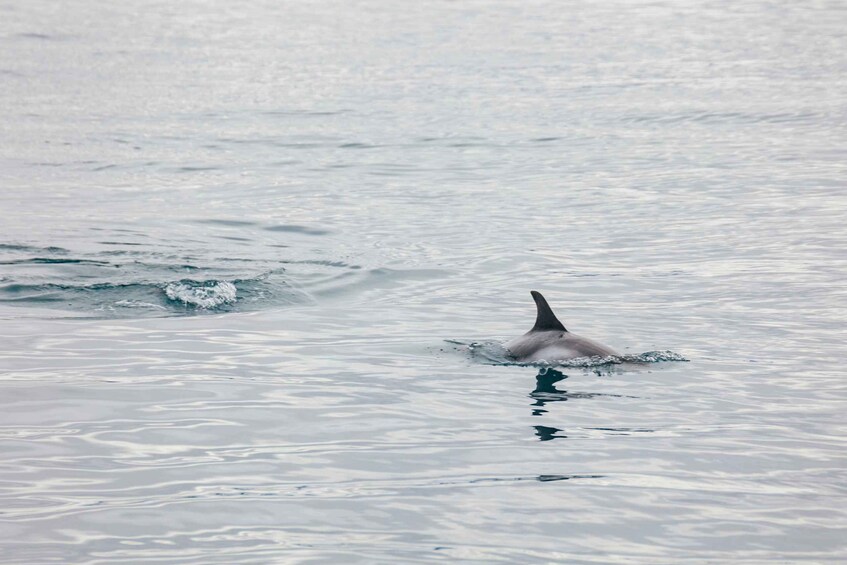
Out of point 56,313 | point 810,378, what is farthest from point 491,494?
point 56,313

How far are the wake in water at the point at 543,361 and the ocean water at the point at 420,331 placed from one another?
81 millimetres

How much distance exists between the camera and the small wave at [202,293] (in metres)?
16.2

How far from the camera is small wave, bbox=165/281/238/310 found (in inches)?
639

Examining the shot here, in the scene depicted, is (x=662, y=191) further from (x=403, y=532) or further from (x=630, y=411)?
(x=403, y=532)

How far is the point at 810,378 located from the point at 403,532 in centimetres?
599

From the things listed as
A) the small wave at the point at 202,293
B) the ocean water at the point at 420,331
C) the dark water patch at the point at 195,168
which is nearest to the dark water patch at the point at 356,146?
the ocean water at the point at 420,331

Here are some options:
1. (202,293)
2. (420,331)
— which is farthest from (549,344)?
(202,293)

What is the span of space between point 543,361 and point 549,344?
8.7 inches

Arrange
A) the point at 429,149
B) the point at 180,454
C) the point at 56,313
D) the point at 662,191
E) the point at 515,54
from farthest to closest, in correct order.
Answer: the point at 515,54, the point at 429,149, the point at 662,191, the point at 56,313, the point at 180,454

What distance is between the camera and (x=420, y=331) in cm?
1495

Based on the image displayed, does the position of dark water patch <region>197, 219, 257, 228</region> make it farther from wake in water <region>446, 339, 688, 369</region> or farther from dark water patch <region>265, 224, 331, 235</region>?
wake in water <region>446, 339, 688, 369</region>

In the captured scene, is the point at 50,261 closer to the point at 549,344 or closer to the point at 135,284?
the point at 135,284

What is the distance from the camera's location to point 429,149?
110 feet

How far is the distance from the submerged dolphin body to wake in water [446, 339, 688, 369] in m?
0.06
